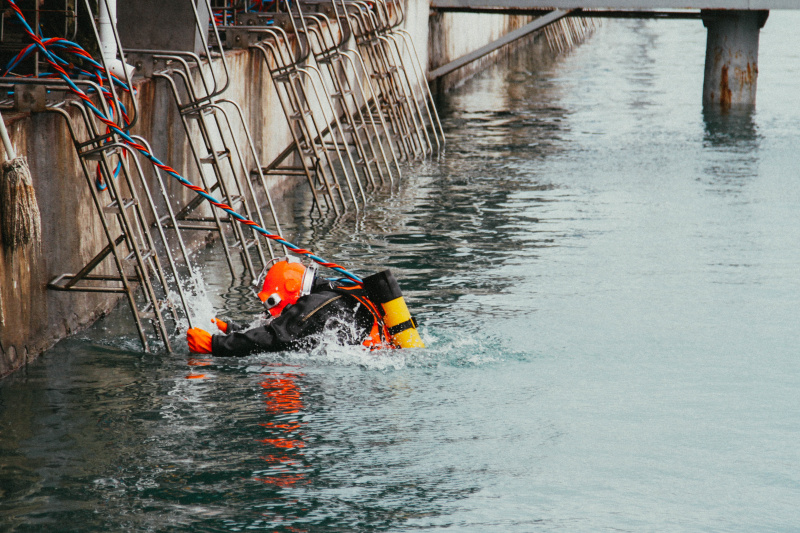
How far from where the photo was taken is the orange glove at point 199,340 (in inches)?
318

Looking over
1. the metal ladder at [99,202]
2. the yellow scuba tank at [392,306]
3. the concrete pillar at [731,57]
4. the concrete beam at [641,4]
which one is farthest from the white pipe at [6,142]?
the concrete pillar at [731,57]

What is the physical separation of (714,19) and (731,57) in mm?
942

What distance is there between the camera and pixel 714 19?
25188 mm

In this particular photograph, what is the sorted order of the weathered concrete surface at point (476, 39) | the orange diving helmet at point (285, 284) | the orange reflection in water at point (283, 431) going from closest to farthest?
the orange reflection in water at point (283, 431) < the orange diving helmet at point (285, 284) < the weathered concrete surface at point (476, 39)

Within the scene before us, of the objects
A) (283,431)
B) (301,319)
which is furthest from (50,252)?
(283,431)

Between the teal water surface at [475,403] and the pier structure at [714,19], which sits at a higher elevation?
the pier structure at [714,19]

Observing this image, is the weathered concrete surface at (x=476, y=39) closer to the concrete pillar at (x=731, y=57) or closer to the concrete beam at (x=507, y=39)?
the concrete beam at (x=507, y=39)

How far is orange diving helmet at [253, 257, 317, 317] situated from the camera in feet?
25.9

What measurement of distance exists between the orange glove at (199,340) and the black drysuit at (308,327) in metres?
0.08

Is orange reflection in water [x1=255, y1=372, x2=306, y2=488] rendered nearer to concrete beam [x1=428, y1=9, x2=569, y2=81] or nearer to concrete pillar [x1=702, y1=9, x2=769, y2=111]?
concrete beam [x1=428, y1=9, x2=569, y2=81]

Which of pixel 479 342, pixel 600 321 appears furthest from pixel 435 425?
pixel 600 321

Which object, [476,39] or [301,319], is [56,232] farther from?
[476,39]

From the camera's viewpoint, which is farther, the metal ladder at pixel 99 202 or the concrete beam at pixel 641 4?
the concrete beam at pixel 641 4

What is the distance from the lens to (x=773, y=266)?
39.7ft
